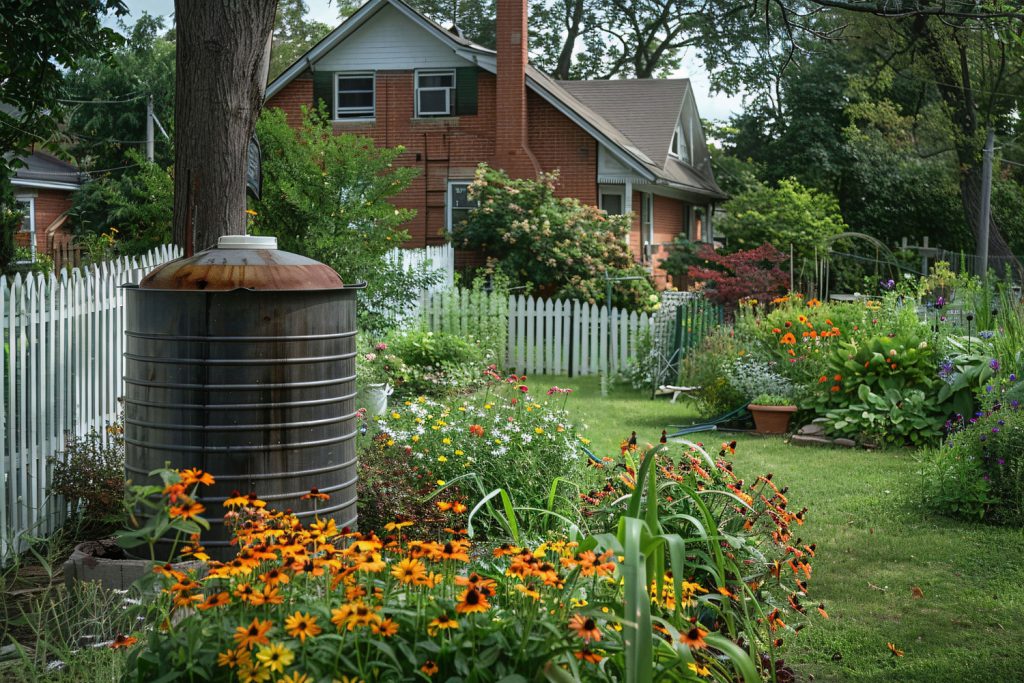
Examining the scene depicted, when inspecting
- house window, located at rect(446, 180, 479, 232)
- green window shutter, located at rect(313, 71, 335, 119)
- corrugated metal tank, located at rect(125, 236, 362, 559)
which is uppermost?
green window shutter, located at rect(313, 71, 335, 119)

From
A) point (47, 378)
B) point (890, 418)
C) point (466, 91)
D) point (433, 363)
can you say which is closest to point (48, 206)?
point (466, 91)

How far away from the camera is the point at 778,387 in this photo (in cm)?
1151

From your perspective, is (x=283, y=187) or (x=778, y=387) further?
(x=283, y=187)

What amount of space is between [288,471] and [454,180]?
1877 cm

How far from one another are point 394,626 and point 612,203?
2165cm

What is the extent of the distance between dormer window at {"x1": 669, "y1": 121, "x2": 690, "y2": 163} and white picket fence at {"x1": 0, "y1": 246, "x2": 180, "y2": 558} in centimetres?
2141

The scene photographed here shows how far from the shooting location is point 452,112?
2292 cm

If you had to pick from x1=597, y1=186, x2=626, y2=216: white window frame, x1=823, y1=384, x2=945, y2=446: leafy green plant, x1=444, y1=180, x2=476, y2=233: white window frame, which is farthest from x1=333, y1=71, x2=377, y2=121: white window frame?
x1=823, y1=384, x2=945, y2=446: leafy green plant

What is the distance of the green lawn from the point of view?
4.77 metres

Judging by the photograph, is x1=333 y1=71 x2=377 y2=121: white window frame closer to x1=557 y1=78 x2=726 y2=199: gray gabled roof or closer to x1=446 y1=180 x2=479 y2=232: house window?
x1=446 y1=180 x2=479 y2=232: house window

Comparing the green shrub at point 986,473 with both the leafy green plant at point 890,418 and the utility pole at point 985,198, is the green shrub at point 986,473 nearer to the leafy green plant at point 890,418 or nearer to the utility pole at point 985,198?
the leafy green plant at point 890,418

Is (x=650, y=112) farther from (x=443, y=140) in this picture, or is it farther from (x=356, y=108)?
(x=356, y=108)

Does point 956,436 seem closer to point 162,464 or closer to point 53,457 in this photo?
point 162,464

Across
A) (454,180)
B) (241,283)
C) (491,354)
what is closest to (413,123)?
(454,180)
